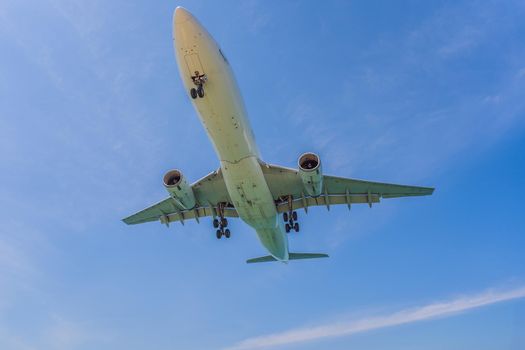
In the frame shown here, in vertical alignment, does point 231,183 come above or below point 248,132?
below

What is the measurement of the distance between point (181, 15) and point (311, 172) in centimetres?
847

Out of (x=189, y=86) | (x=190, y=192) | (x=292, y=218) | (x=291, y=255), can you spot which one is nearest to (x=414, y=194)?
(x=292, y=218)

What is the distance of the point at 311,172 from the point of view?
20625mm

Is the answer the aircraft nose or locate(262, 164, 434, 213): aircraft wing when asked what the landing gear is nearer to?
the aircraft nose

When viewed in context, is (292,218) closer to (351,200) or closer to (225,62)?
(351,200)

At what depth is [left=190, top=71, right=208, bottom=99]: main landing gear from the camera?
17.3 m

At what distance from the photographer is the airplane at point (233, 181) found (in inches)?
682

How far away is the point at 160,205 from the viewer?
2616cm

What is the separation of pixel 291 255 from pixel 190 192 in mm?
9836


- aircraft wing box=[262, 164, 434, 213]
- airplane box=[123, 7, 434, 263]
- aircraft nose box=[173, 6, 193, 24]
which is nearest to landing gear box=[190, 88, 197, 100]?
airplane box=[123, 7, 434, 263]

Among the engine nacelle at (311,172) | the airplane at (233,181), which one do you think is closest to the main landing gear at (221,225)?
the airplane at (233,181)

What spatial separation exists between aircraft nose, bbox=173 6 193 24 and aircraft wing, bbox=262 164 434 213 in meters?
8.09

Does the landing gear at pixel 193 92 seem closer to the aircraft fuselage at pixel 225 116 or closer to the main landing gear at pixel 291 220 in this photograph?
the aircraft fuselage at pixel 225 116

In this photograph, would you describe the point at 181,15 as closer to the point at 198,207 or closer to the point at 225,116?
the point at 225,116
